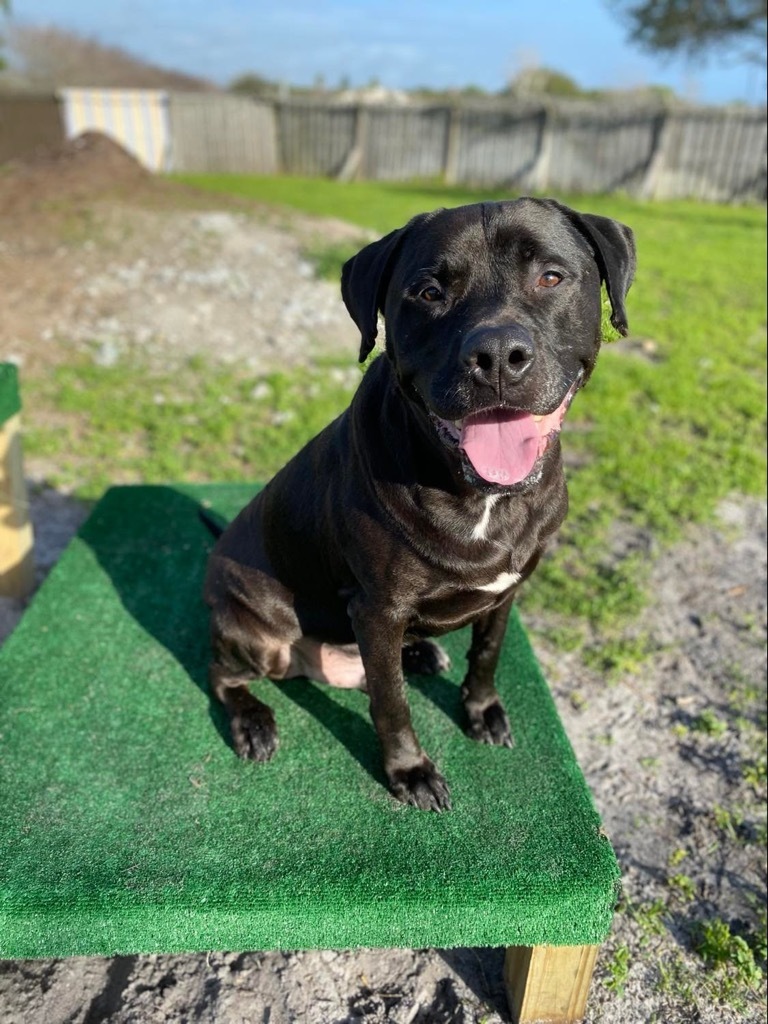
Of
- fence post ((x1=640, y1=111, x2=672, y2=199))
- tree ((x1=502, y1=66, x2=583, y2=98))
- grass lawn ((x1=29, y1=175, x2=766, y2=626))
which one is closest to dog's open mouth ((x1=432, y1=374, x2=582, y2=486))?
grass lawn ((x1=29, y1=175, x2=766, y2=626))

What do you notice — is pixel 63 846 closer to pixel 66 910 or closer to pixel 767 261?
pixel 66 910

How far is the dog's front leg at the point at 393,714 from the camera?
7.73 feet

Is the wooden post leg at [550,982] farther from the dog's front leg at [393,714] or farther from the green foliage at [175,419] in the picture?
the green foliage at [175,419]

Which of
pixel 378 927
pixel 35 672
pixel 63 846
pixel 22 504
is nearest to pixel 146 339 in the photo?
pixel 22 504

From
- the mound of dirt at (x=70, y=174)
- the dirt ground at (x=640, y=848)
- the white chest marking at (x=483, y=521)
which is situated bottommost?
the dirt ground at (x=640, y=848)

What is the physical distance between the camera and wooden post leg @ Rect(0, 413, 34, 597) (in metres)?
3.88

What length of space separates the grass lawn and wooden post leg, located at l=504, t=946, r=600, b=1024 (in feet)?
6.81

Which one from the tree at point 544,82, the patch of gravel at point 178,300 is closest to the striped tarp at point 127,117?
the patch of gravel at point 178,300

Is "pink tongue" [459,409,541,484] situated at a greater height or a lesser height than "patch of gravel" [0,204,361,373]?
greater

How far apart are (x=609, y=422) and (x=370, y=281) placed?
4.03m

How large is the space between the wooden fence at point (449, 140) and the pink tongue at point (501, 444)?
43.9 feet

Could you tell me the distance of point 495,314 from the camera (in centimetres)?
204

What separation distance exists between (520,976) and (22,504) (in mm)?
3138

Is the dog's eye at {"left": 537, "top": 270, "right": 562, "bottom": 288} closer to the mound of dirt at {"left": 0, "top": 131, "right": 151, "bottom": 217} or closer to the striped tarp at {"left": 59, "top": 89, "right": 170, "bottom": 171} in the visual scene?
the mound of dirt at {"left": 0, "top": 131, "right": 151, "bottom": 217}
